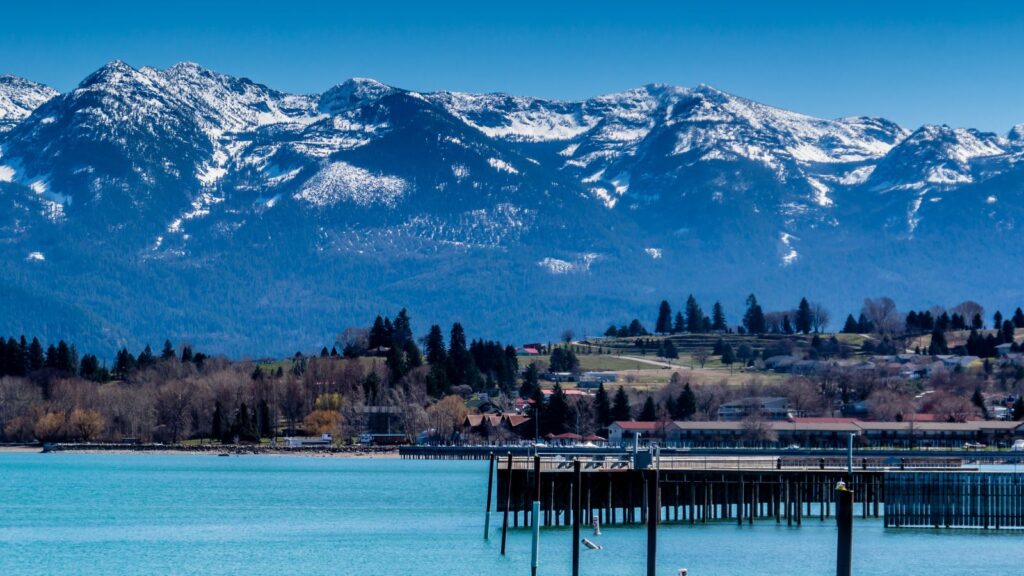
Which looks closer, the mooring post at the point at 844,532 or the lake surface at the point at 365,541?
the mooring post at the point at 844,532

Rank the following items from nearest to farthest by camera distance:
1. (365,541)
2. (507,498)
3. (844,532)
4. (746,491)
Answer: (844,532) < (507,498) < (365,541) < (746,491)

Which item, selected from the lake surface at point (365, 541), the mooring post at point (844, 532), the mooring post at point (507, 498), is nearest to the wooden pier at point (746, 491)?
the mooring post at point (507, 498)

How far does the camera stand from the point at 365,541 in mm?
88625

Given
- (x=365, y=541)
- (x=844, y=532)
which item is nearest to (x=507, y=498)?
(x=365, y=541)

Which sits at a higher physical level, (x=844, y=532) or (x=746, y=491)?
(x=746, y=491)

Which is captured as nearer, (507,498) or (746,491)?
(507,498)

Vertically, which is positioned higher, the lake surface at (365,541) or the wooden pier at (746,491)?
the wooden pier at (746,491)

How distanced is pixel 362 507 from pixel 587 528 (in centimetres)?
2227

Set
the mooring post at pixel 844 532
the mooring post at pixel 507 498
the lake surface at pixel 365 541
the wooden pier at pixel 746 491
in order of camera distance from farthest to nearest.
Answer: the wooden pier at pixel 746 491, the mooring post at pixel 507 498, the lake surface at pixel 365 541, the mooring post at pixel 844 532

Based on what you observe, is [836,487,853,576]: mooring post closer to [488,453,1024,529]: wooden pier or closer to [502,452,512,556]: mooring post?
[502,452,512,556]: mooring post

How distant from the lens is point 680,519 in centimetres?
10062

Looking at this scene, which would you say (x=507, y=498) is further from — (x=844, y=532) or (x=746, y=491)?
(x=844, y=532)

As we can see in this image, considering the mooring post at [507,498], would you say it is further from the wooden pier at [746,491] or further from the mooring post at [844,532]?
the mooring post at [844,532]

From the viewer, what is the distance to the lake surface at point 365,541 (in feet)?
253
